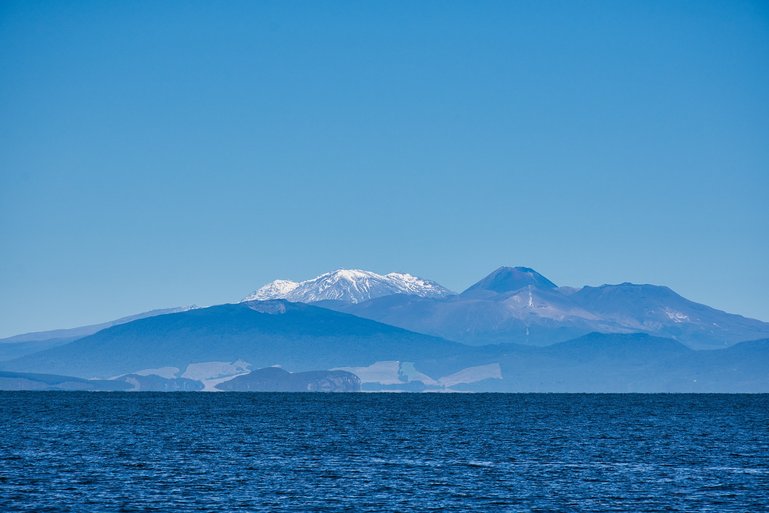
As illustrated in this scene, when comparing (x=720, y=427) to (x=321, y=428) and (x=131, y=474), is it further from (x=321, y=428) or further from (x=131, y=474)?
(x=131, y=474)

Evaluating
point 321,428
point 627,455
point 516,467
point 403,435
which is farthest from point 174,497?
point 321,428

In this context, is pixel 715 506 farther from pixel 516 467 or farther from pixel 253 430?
pixel 253 430

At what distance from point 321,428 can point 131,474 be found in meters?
78.3

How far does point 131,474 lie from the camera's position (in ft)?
308

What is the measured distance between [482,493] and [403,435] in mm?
69245

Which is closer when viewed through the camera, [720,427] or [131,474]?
[131,474]

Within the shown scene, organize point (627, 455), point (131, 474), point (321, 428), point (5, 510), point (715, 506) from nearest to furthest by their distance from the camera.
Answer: point (5, 510) → point (715, 506) → point (131, 474) → point (627, 455) → point (321, 428)

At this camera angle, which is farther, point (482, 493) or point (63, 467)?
point (63, 467)

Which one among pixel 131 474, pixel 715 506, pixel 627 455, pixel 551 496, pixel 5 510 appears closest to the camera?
pixel 5 510

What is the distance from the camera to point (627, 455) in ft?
386

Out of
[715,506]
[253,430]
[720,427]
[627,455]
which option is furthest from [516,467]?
[720,427]

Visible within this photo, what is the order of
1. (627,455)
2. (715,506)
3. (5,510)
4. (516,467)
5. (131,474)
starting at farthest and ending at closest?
(627,455), (516,467), (131,474), (715,506), (5,510)

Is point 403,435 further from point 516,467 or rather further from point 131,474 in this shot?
point 131,474

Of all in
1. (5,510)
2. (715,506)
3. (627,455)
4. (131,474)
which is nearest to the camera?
(5,510)
